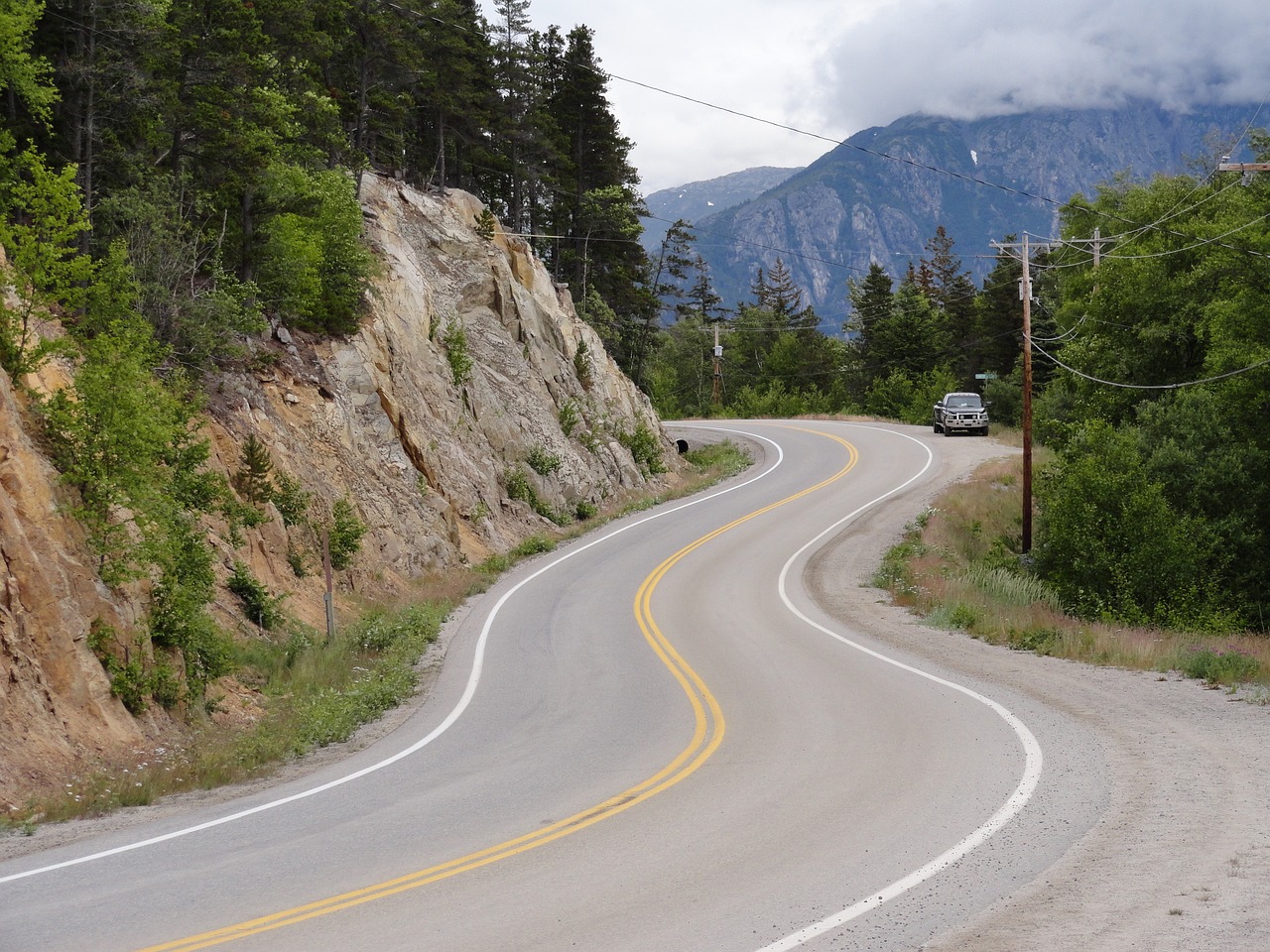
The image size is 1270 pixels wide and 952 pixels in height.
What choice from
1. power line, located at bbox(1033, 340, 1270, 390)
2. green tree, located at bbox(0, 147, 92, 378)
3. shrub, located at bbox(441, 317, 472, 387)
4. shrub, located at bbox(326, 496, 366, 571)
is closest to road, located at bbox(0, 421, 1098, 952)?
shrub, located at bbox(326, 496, 366, 571)

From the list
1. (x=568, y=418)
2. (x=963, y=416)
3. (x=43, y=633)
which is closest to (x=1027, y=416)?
(x=568, y=418)

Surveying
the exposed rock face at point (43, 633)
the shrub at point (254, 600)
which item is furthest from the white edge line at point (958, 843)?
the shrub at point (254, 600)

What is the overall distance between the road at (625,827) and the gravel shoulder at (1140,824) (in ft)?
0.98

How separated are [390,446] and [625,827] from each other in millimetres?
19113

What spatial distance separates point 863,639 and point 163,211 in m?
15.8

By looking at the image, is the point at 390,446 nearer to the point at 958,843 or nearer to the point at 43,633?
the point at 43,633

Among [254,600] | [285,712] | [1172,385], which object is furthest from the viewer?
[1172,385]

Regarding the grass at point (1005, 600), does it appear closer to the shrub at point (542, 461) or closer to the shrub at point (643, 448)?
the shrub at point (542, 461)

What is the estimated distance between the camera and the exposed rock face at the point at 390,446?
1121 centimetres

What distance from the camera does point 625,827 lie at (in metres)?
8.71

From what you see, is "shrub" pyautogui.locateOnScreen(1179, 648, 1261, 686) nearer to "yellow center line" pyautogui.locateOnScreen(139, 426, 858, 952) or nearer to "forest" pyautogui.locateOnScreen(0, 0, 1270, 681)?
"yellow center line" pyautogui.locateOnScreen(139, 426, 858, 952)

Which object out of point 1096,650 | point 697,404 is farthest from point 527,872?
point 697,404

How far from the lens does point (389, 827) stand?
8.84 m

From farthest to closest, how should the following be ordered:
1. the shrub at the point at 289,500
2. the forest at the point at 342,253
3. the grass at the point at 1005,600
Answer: the shrub at the point at 289,500, the grass at the point at 1005,600, the forest at the point at 342,253
